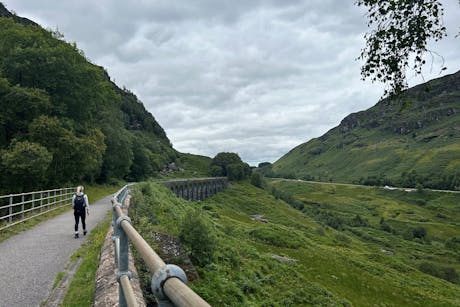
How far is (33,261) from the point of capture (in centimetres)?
1105

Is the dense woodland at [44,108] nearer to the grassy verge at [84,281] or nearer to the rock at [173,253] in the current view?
the grassy verge at [84,281]

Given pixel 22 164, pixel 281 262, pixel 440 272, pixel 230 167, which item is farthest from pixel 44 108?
pixel 230 167

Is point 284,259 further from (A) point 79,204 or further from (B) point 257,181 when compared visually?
(B) point 257,181

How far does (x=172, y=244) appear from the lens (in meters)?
11.6

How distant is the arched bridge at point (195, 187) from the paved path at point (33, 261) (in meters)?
53.9

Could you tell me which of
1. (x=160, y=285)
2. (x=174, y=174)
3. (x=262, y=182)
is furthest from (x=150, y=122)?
(x=160, y=285)

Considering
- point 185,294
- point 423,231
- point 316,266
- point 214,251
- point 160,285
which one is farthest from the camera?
point 423,231

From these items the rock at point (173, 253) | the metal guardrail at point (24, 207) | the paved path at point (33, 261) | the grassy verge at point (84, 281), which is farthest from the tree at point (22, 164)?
the rock at point (173, 253)

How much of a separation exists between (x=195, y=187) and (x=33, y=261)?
81.4 metres

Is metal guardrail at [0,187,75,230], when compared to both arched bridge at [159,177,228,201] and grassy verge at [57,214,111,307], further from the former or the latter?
arched bridge at [159,177,228,201]

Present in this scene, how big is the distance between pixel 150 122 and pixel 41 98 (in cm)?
16873

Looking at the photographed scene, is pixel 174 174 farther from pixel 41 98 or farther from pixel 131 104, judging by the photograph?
pixel 41 98

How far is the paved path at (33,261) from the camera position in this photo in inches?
317

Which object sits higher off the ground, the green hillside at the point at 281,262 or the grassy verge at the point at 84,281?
the grassy verge at the point at 84,281
